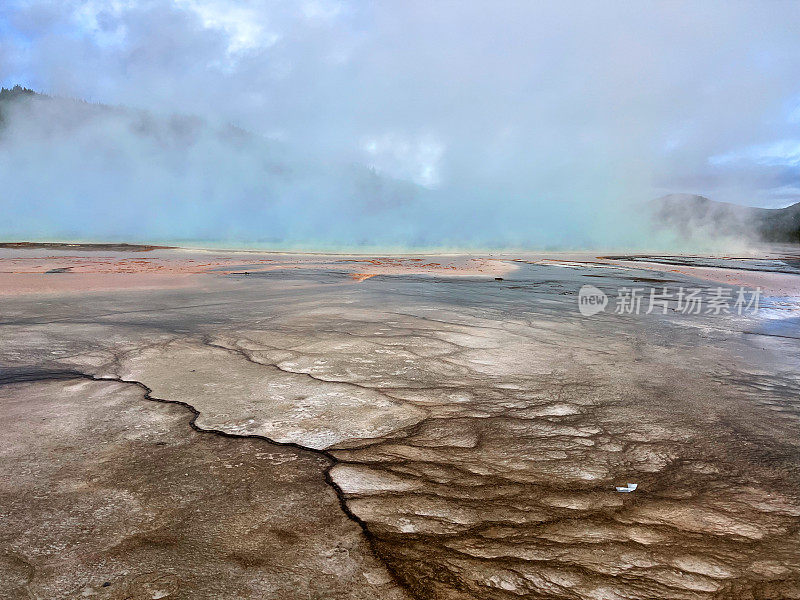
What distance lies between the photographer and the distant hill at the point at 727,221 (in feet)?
270

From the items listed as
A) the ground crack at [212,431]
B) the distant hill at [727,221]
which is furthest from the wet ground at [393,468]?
the distant hill at [727,221]

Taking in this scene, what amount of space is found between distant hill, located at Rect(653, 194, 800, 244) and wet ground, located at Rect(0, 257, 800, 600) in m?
78.9

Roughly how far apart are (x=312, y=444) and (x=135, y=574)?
1.03 m

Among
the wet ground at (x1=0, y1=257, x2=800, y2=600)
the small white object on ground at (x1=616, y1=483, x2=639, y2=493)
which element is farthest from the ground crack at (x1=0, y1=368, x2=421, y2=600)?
the small white object on ground at (x1=616, y1=483, x2=639, y2=493)

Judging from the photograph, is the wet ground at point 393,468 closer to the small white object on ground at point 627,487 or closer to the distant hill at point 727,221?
the small white object on ground at point 627,487

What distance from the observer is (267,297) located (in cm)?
820

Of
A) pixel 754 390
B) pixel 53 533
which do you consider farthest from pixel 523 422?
pixel 53 533

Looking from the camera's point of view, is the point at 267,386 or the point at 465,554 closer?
the point at 465,554

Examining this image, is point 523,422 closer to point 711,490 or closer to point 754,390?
point 711,490

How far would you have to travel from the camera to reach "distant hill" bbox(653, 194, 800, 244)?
8219 cm

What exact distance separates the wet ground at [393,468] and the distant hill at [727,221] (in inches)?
3107

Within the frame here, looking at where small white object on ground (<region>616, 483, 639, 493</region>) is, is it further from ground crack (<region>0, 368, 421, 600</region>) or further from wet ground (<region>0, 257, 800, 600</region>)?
ground crack (<region>0, 368, 421, 600</region>)

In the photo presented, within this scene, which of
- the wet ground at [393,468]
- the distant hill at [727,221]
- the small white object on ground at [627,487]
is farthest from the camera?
the distant hill at [727,221]

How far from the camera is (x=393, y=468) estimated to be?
228 centimetres
